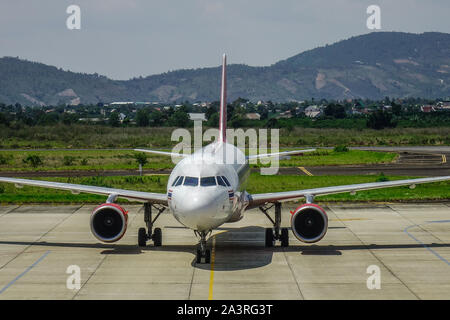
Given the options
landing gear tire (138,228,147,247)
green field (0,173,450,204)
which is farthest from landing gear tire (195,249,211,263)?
green field (0,173,450,204)

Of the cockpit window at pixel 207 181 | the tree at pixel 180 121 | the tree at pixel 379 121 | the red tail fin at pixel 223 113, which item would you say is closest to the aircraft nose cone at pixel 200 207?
the cockpit window at pixel 207 181

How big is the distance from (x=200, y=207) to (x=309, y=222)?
5669 mm

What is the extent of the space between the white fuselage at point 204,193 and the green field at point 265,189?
56.2 feet

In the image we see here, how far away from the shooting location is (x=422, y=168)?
193 ft

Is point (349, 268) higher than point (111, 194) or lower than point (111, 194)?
lower

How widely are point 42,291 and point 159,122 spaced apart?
418 ft

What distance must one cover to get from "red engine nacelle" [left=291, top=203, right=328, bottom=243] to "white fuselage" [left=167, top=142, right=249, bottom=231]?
235 cm

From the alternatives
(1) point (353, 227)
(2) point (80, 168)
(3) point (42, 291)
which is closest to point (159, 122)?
(2) point (80, 168)

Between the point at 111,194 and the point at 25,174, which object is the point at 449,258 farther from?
the point at 25,174

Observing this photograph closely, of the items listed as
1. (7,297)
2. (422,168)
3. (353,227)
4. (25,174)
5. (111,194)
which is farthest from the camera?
(422,168)

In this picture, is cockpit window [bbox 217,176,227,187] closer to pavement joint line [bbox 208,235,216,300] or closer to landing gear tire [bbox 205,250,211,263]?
landing gear tire [bbox 205,250,211,263]

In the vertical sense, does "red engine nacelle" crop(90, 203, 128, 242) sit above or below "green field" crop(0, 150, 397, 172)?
above

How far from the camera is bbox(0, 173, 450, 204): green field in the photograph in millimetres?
39472

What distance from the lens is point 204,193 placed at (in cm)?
2102
